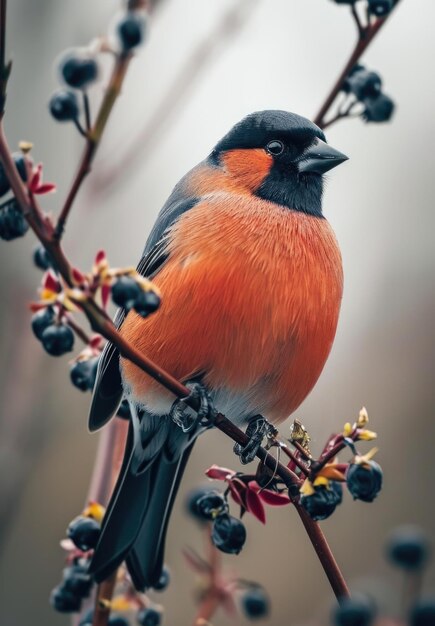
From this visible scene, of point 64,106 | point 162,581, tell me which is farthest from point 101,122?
point 162,581

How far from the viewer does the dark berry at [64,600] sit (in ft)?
8.32

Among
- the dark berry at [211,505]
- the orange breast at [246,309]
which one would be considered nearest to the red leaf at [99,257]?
the dark berry at [211,505]

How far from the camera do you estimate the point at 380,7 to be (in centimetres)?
238

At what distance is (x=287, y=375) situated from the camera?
116 inches

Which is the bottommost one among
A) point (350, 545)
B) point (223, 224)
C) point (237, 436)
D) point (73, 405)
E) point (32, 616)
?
point (32, 616)

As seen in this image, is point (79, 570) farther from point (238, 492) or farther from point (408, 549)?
point (408, 549)

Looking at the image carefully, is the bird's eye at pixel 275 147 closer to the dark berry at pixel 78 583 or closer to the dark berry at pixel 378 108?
the dark berry at pixel 378 108

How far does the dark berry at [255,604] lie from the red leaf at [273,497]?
19.6 inches

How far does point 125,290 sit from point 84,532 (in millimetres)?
905

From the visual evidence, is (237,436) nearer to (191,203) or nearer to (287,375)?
(287,375)

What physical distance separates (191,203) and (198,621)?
1.48 m

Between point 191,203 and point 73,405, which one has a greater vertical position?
point 191,203

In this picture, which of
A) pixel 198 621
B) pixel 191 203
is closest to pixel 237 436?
pixel 198 621

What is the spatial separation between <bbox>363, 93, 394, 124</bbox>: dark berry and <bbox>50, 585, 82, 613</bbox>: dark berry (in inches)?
62.7
